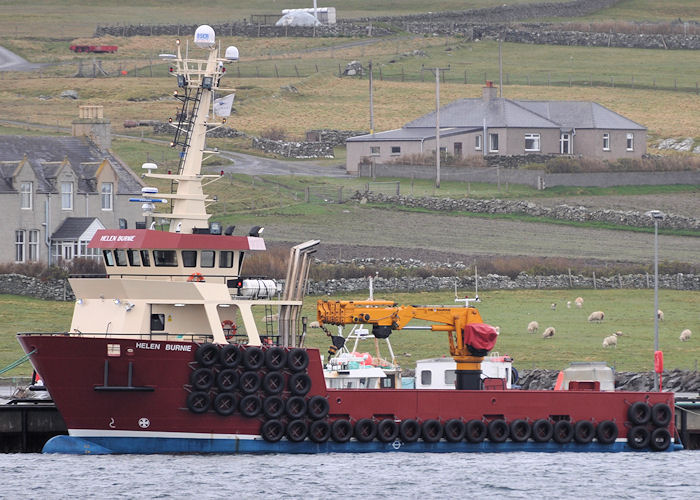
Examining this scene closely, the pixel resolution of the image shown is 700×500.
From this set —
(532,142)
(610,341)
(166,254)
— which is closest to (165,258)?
(166,254)

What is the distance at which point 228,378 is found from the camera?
1341 inches

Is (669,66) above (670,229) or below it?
above

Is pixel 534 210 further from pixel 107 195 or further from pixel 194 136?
pixel 194 136

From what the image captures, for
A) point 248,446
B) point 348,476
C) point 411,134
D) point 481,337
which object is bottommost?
point 348,476

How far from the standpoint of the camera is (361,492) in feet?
105

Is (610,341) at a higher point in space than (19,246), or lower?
lower

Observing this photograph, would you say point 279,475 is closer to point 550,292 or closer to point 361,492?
point 361,492

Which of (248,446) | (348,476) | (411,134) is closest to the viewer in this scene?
(348,476)

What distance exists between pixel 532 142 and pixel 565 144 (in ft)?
8.70

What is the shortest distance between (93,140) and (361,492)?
40.7 meters

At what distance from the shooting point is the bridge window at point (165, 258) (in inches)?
1416

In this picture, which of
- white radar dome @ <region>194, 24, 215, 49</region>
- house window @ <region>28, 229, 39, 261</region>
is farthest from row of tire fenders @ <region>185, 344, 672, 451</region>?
house window @ <region>28, 229, 39, 261</region>

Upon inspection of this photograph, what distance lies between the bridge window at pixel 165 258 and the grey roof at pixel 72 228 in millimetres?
28232

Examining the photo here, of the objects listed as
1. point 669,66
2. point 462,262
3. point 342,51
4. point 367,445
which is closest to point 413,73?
point 342,51
